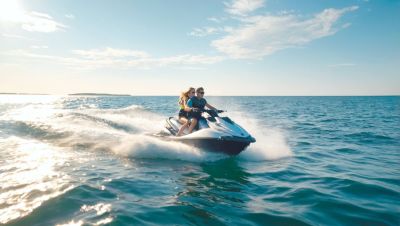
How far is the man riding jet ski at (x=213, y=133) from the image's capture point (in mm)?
9391

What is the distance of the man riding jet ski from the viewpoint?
30.8 ft

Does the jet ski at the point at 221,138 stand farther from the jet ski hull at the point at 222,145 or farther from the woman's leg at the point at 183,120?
the woman's leg at the point at 183,120

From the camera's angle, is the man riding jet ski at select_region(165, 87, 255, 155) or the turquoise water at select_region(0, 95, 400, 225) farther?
the man riding jet ski at select_region(165, 87, 255, 155)

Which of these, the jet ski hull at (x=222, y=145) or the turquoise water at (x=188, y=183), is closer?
the turquoise water at (x=188, y=183)

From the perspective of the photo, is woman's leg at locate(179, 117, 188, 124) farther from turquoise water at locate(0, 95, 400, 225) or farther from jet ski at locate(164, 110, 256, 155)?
turquoise water at locate(0, 95, 400, 225)

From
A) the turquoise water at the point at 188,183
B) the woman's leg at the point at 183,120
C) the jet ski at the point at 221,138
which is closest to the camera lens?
the turquoise water at the point at 188,183

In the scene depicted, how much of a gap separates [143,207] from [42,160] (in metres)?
4.87

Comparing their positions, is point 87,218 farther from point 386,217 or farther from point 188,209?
point 386,217

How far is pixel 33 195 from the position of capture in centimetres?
596

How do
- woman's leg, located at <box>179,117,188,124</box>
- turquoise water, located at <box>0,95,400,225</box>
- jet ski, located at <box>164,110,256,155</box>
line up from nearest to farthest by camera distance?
1. turquoise water, located at <box>0,95,400,225</box>
2. jet ski, located at <box>164,110,256,155</box>
3. woman's leg, located at <box>179,117,188,124</box>

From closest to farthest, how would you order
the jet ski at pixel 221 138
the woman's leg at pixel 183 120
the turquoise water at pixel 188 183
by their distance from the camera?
the turquoise water at pixel 188 183 → the jet ski at pixel 221 138 → the woman's leg at pixel 183 120

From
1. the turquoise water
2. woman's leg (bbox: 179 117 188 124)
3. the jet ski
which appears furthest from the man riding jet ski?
woman's leg (bbox: 179 117 188 124)

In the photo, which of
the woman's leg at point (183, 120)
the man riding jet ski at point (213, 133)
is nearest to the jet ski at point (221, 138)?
the man riding jet ski at point (213, 133)

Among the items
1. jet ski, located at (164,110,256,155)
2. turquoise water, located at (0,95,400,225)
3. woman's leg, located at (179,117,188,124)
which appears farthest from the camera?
woman's leg, located at (179,117,188,124)
